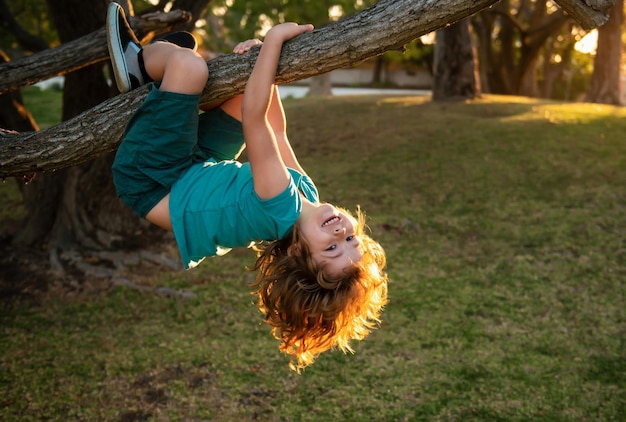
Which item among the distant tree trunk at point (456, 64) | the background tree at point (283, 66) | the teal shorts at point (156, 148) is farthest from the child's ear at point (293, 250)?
the distant tree trunk at point (456, 64)

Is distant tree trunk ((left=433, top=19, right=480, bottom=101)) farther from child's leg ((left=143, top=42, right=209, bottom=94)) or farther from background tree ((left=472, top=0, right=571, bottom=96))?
child's leg ((left=143, top=42, right=209, bottom=94))

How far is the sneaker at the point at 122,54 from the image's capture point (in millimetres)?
3076

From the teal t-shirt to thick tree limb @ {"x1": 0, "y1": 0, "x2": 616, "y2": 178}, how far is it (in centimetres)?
36

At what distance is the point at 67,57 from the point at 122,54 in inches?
45.1

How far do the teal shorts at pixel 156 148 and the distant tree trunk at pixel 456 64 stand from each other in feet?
31.8

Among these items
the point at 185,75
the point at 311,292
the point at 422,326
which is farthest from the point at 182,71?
the point at 422,326

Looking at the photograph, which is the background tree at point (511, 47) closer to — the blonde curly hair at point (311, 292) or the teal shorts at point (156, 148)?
the blonde curly hair at point (311, 292)

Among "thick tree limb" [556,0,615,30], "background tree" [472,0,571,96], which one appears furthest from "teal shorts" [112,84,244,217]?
"background tree" [472,0,571,96]

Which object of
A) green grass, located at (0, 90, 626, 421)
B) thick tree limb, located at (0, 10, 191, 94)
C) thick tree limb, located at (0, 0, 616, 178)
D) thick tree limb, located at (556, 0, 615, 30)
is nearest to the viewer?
thick tree limb, located at (556, 0, 615, 30)

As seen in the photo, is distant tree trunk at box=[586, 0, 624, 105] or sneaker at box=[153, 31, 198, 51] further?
distant tree trunk at box=[586, 0, 624, 105]

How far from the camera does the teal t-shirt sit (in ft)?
9.56

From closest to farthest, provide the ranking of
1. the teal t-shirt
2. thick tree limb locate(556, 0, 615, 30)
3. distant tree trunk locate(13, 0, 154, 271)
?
thick tree limb locate(556, 0, 615, 30)
the teal t-shirt
distant tree trunk locate(13, 0, 154, 271)

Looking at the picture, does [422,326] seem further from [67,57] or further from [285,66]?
[67,57]

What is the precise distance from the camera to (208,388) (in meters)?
4.43
